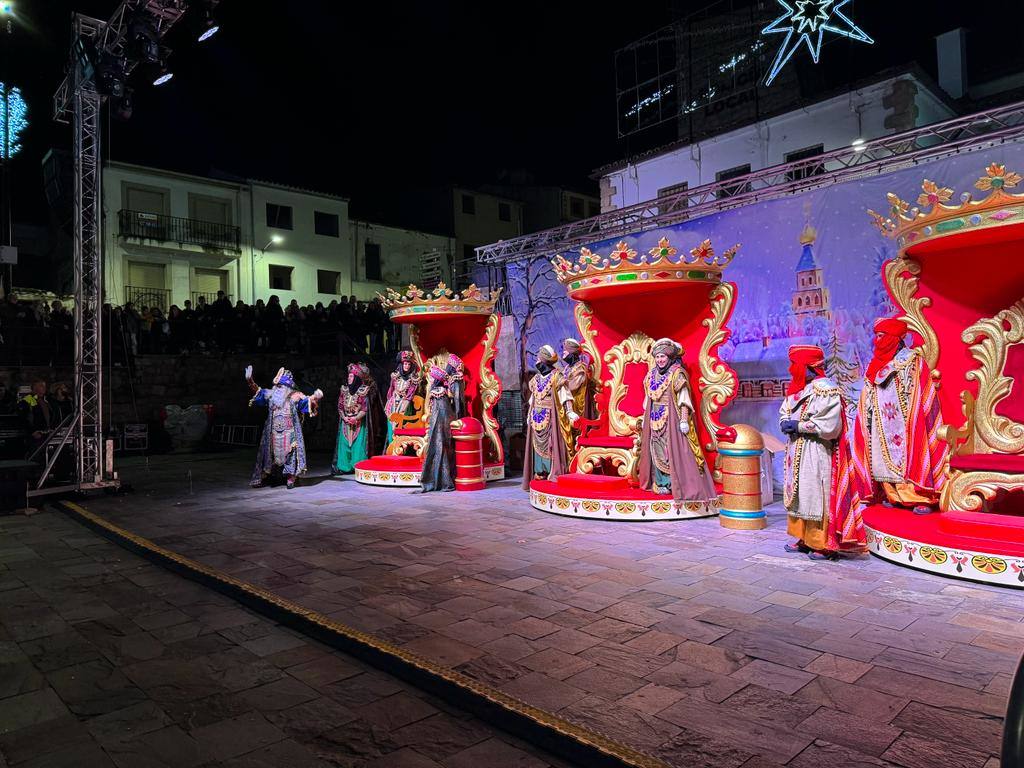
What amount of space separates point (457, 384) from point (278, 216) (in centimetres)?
1748

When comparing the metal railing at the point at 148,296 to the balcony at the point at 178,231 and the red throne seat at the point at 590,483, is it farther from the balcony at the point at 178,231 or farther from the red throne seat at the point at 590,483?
the red throne seat at the point at 590,483

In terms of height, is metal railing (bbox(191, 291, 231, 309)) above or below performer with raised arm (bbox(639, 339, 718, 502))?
above

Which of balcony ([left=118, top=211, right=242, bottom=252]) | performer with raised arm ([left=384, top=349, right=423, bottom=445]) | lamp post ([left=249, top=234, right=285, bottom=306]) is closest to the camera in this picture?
performer with raised arm ([left=384, top=349, right=423, bottom=445])

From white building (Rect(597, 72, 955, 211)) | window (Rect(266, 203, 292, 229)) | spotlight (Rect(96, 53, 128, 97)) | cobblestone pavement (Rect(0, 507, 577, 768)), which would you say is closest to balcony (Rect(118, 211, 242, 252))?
window (Rect(266, 203, 292, 229))

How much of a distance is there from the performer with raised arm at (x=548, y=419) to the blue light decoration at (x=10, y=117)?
47.2 feet

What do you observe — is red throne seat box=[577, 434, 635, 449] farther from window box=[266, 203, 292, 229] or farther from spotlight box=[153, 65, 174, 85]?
window box=[266, 203, 292, 229]

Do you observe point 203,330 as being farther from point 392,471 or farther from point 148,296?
point 392,471

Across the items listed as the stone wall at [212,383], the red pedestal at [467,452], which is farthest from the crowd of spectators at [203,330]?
the red pedestal at [467,452]

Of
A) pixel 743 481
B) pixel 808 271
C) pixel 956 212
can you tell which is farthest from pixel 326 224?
pixel 956 212

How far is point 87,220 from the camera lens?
8.75 metres

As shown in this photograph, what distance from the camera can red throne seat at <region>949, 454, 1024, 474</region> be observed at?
14.8 feet

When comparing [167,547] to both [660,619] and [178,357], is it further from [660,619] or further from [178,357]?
[178,357]

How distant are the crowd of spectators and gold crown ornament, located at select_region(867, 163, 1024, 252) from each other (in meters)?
13.1

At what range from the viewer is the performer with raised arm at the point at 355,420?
10383mm
